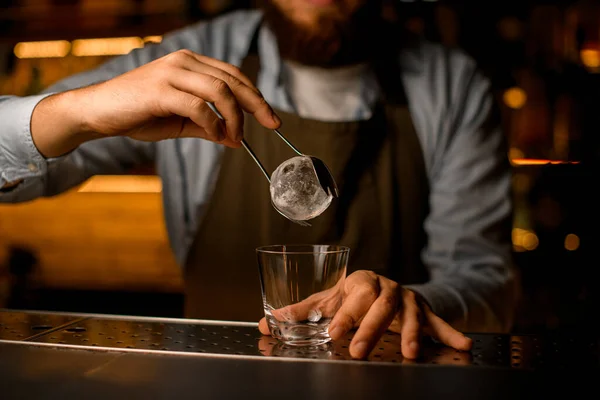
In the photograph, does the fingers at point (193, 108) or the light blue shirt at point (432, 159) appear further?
the light blue shirt at point (432, 159)

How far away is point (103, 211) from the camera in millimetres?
3639

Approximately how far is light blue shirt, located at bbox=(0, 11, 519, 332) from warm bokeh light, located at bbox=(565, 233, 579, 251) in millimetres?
770

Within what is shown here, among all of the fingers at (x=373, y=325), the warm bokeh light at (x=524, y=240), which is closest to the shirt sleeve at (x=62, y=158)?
the fingers at (x=373, y=325)

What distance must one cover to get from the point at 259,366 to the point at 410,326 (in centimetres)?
24

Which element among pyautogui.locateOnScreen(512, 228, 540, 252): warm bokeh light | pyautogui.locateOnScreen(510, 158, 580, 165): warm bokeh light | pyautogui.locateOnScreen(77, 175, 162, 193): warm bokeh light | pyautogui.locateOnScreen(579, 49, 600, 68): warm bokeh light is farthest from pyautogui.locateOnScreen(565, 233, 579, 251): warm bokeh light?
pyautogui.locateOnScreen(77, 175, 162, 193): warm bokeh light

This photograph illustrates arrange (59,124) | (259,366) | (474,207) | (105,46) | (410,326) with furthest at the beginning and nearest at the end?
1. (105,46)
2. (474,207)
3. (59,124)
4. (410,326)
5. (259,366)

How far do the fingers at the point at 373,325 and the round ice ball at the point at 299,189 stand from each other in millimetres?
180

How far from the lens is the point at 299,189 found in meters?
1.01

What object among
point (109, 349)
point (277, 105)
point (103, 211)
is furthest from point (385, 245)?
point (103, 211)

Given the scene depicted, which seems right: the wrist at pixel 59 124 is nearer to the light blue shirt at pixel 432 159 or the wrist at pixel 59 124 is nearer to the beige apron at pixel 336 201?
the light blue shirt at pixel 432 159

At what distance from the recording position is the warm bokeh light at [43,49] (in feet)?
11.9

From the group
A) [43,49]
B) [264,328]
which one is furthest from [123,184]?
[264,328]

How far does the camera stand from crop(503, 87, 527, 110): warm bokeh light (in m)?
2.79

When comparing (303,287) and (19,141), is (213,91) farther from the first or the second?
(19,141)
